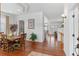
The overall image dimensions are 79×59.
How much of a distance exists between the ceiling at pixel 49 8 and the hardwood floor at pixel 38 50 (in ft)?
2.30

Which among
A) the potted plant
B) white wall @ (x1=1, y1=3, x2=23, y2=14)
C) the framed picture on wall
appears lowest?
the potted plant

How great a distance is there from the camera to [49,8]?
7.72 ft

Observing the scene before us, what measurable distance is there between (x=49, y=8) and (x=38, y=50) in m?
1.00

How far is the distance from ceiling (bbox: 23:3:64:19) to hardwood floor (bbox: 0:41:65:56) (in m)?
0.70

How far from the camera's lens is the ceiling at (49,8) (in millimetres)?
2252

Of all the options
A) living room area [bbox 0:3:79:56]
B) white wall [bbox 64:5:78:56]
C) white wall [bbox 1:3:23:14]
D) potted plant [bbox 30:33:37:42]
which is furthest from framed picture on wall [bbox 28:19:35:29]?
white wall [bbox 64:5:78:56]

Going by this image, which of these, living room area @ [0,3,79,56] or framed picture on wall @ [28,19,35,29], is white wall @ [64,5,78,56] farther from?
framed picture on wall @ [28,19,35,29]

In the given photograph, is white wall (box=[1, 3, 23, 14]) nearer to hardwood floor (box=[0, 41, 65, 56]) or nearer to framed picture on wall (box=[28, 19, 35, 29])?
framed picture on wall (box=[28, 19, 35, 29])

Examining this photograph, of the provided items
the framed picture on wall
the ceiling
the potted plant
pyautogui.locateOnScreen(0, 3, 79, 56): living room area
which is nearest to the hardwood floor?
pyautogui.locateOnScreen(0, 3, 79, 56): living room area

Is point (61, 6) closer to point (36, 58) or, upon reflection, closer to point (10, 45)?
point (36, 58)

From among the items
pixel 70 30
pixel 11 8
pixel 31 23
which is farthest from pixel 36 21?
pixel 70 30

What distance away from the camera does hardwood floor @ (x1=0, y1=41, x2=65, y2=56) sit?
2282mm

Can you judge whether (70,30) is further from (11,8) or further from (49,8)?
(11,8)

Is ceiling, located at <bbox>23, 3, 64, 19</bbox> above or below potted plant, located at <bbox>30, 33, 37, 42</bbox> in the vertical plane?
above
